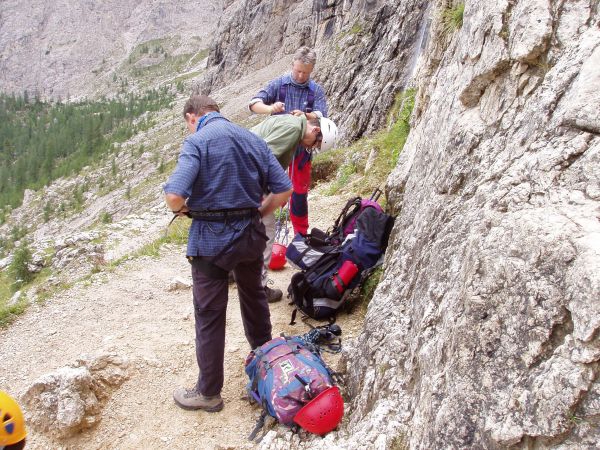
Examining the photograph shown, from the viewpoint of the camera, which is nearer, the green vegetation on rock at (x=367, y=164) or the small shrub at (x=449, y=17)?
the small shrub at (x=449, y=17)

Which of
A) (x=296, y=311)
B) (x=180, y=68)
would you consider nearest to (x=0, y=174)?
(x=180, y=68)

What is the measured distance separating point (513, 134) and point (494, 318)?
136 cm

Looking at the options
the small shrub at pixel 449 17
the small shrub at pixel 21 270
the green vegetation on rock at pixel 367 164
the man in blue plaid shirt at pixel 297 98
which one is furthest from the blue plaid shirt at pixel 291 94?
the small shrub at pixel 21 270

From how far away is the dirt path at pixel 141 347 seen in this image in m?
4.29

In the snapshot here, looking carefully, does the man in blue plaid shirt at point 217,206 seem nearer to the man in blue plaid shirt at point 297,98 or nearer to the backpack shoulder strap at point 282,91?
the man in blue plaid shirt at point 297,98

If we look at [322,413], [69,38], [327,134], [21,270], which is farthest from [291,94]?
[69,38]

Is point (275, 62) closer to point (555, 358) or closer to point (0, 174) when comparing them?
point (0, 174)

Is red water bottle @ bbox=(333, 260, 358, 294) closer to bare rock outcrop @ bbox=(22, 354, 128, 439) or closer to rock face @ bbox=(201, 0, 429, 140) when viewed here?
bare rock outcrop @ bbox=(22, 354, 128, 439)

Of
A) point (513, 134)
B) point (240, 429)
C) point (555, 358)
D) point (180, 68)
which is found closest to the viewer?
point (555, 358)

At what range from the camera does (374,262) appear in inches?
220

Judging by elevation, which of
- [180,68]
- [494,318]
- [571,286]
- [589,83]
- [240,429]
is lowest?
[180,68]

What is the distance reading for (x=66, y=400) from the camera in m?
4.37

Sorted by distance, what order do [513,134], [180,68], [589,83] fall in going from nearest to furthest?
1. [589,83]
2. [513,134]
3. [180,68]

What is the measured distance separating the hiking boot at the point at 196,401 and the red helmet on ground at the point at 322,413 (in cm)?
108
